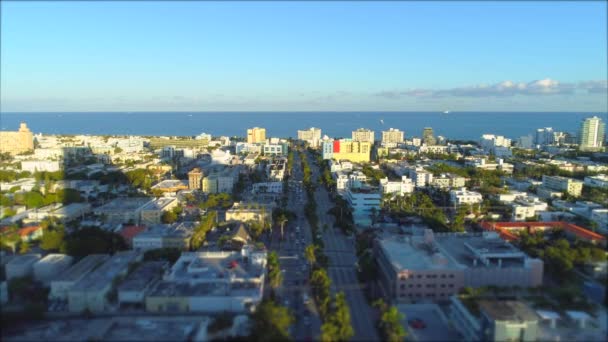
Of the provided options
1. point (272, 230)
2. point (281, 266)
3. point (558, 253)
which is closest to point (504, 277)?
point (558, 253)

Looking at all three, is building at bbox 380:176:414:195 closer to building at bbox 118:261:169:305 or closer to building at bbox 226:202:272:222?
building at bbox 226:202:272:222

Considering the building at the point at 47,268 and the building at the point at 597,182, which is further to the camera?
the building at the point at 597,182

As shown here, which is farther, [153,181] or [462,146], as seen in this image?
[462,146]

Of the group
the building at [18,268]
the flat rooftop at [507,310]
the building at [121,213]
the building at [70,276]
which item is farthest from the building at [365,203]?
the building at [18,268]

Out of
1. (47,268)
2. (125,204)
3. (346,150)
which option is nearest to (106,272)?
(47,268)

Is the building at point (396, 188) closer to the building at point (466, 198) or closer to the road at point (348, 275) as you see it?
the building at point (466, 198)

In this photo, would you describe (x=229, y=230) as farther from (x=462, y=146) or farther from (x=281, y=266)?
(x=462, y=146)

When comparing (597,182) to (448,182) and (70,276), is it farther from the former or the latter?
(70,276)
